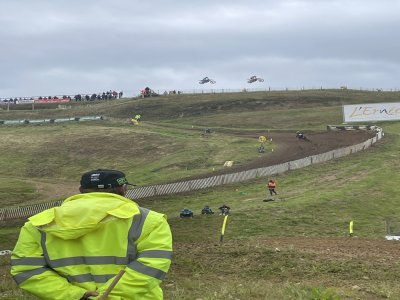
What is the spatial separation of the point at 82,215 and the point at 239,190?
32746 mm

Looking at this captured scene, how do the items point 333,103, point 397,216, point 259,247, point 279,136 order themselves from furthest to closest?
point 333,103, point 279,136, point 397,216, point 259,247

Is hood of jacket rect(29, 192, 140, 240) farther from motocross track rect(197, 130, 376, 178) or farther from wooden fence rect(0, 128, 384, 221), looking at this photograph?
motocross track rect(197, 130, 376, 178)

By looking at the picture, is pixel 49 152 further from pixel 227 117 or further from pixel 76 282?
pixel 76 282

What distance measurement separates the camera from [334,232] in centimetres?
2333

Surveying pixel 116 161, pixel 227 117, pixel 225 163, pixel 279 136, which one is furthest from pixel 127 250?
pixel 227 117

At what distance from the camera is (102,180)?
461 centimetres

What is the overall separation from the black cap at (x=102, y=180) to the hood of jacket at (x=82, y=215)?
29 cm

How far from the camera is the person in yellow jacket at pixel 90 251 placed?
13.4ft

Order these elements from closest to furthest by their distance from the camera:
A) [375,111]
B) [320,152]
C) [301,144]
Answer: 1. [320,152]
2. [301,144]
3. [375,111]

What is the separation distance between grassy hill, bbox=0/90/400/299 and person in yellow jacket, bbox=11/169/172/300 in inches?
156

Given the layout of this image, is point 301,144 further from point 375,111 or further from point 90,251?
point 90,251

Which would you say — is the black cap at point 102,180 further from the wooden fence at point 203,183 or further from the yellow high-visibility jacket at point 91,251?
the wooden fence at point 203,183

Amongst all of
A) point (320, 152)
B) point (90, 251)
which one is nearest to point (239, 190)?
point (320, 152)

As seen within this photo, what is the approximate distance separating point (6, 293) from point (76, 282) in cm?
A: 538
